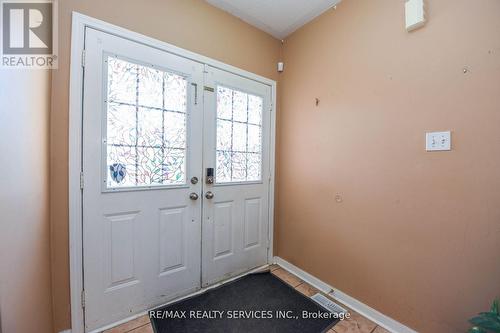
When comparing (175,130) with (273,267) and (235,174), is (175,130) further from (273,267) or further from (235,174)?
(273,267)

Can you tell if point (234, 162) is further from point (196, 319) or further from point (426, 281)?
point (426, 281)

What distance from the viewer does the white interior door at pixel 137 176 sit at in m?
1.43

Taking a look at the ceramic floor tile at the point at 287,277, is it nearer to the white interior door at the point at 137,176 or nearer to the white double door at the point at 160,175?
the white double door at the point at 160,175

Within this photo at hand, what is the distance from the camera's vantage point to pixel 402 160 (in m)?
1.49

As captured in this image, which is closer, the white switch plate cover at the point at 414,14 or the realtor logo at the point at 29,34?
the realtor logo at the point at 29,34

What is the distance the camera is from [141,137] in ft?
5.21

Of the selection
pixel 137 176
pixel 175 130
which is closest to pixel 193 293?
pixel 137 176

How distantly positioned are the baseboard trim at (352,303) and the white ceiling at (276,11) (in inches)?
102

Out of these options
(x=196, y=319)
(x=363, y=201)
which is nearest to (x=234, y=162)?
(x=363, y=201)

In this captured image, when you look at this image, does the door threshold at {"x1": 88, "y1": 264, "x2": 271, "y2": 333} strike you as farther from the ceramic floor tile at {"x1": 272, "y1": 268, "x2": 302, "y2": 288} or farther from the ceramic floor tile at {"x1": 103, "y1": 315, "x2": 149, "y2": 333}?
the ceramic floor tile at {"x1": 272, "y1": 268, "x2": 302, "y2": 288}

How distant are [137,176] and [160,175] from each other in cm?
17

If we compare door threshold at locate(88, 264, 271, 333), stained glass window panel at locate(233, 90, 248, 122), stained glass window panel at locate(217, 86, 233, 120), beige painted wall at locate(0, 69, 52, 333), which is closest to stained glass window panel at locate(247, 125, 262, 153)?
stained glass window panel at locate(233, 90, 248, 122)

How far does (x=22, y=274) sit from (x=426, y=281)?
2303 millimetres

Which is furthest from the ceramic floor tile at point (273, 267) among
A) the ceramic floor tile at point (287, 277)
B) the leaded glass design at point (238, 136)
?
the leaded glass design at point (238, 136)
